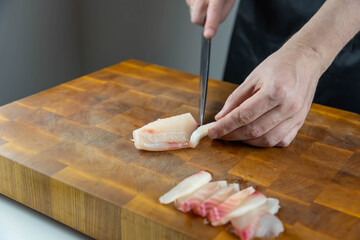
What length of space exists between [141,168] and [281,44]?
103 centimetres

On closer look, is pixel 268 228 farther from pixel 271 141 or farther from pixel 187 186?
pixel 271 141

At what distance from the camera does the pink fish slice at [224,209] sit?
0.88 m

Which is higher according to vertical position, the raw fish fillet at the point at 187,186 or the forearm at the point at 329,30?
the forearm at the point at 329,30

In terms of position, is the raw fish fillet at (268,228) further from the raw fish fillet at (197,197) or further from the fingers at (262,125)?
the fingers at (262,125)

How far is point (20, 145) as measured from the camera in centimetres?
115

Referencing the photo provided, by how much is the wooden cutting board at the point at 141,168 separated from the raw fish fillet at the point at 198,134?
0.06 ft

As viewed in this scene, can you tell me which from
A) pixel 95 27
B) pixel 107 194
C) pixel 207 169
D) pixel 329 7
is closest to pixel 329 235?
pixel 207 169

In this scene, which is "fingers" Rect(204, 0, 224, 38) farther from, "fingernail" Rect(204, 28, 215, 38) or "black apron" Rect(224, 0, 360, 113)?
"black apron" Rect(224, 0, 360, 113)

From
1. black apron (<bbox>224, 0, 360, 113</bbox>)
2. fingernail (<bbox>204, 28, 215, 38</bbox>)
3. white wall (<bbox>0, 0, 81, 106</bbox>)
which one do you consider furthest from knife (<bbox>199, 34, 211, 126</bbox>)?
white wall (<bbox>0, 0, 81, 106</bbox>)

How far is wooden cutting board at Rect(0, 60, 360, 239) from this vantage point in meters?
0.92

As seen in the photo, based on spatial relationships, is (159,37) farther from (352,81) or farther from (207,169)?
(207,169)

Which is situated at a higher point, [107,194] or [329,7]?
[329,7]

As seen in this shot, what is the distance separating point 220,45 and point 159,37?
0.41 meters

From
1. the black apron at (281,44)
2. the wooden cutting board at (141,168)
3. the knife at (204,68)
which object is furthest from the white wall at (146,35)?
the knife at (204,68)
